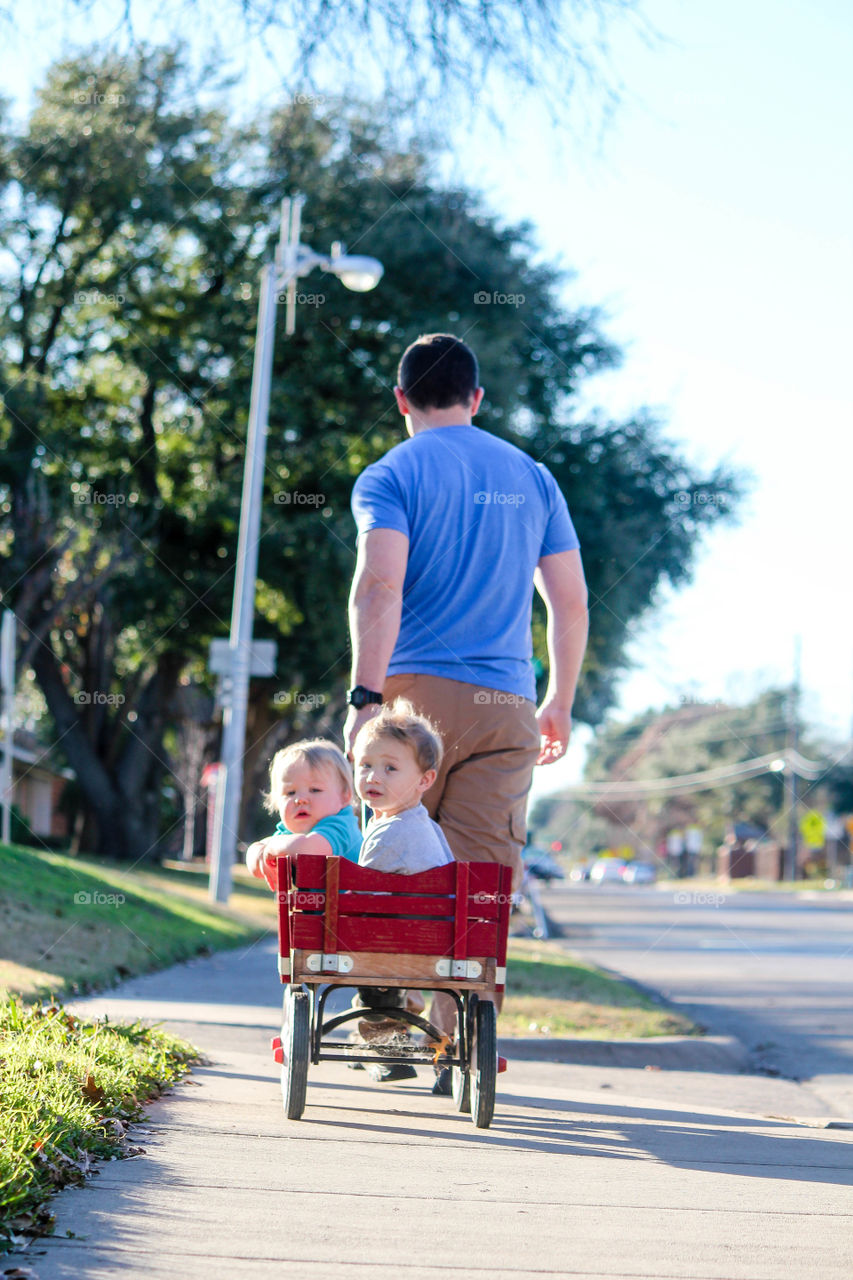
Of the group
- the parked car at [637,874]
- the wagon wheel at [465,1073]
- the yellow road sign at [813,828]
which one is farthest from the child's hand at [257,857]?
the parked car at [637,874]

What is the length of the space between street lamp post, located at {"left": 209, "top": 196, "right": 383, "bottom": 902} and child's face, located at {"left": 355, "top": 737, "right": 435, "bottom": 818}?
1353 cm

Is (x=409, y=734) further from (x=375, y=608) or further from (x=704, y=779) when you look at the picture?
(x=704, y=779)

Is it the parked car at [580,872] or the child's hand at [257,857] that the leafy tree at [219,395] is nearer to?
the child's hand at [257,857]

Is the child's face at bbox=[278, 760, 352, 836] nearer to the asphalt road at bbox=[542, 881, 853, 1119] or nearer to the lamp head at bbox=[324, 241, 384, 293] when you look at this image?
the asphalt road at bbox=[542, 881, 853, 1119]

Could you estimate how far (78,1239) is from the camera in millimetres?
2654

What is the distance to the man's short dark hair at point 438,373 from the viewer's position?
5090mm

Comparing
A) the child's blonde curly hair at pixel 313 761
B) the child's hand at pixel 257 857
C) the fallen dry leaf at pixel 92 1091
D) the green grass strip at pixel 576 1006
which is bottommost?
the green grass strip at pixel 576 1006

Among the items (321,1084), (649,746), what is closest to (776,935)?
(321,1084)

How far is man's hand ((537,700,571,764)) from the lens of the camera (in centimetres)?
515

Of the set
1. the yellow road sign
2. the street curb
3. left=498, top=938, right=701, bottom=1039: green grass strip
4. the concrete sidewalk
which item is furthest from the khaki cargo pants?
the yellow road sign

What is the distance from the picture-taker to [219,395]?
23781 millimetres

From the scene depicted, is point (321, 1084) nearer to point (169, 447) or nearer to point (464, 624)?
point (464, 624)

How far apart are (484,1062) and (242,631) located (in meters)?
14.6

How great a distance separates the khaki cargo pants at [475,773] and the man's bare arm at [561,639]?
35 cm
